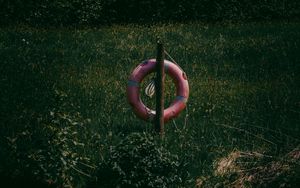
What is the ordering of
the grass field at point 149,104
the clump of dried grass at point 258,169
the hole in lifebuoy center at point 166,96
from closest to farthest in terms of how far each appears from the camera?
1. the grass field at point 149,104
2. the clump of dried grass at point 258,169
3. the hole in lifebuoy center at point 166,96

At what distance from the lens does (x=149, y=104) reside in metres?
10.0

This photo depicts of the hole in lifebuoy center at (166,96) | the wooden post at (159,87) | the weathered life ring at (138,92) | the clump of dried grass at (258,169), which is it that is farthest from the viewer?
the hole in lifebuoy center at (166,96)

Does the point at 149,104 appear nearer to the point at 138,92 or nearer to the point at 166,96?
the point at 166,96

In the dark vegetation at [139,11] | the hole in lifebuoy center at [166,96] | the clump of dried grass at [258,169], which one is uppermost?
the dark vegetation at [139,11]

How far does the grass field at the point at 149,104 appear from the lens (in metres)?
6.75

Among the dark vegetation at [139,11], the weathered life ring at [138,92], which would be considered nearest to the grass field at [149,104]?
the weathered life ring at [138,92]

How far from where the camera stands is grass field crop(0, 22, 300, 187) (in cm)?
675

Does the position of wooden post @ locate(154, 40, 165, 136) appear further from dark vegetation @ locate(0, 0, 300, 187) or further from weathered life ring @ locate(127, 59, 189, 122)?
weathered life ring @ locate(127, 59, 189, 122)

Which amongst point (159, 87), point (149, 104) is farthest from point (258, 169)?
point (149, 104)

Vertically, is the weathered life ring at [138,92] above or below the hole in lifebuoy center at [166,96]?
below

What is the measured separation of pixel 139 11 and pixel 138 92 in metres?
10.9

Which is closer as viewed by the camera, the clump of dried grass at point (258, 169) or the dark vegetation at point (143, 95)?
the dark vegetation at point (143, 95)

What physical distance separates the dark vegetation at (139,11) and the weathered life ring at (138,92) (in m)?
9.99

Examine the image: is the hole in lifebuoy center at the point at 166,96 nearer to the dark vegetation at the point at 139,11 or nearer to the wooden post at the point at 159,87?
the wooden post at the point at 159,87
